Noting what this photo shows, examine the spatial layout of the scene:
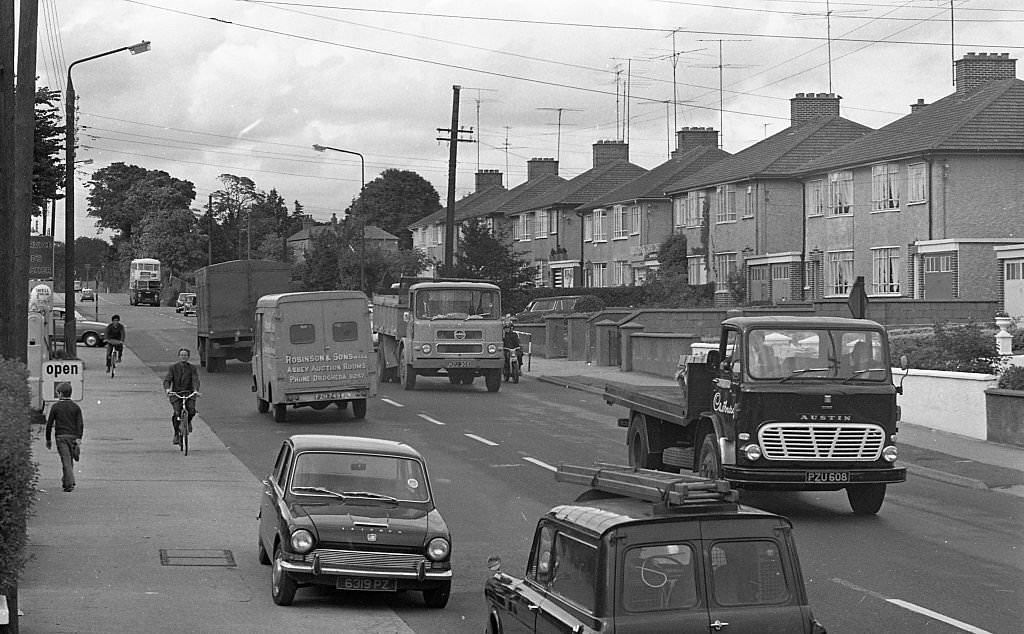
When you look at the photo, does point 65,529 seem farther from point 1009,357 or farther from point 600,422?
point 1009,357

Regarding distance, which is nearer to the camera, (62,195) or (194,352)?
(62,195)

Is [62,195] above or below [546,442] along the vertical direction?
above

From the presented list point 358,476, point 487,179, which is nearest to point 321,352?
point 358,476

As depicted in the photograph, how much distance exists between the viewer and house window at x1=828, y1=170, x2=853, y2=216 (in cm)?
5509

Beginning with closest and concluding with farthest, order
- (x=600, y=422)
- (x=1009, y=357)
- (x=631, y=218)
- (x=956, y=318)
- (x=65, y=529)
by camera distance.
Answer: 1. (x=65, y=529)
2. (x=1009, y=357)
3. (x=600, y=422)
4. (x=956, y=318)
5. (x=631, y=218)

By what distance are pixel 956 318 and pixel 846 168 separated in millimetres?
14429

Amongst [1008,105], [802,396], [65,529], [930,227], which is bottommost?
[65,529]

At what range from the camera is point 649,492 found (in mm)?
7652

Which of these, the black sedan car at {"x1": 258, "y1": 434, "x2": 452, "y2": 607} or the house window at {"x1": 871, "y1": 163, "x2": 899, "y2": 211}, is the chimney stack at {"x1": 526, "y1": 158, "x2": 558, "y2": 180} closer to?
the house window at {"x1": 871, "y1": 163, "x2": 899, "y2": 211}

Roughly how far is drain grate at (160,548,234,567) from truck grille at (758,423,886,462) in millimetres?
6272

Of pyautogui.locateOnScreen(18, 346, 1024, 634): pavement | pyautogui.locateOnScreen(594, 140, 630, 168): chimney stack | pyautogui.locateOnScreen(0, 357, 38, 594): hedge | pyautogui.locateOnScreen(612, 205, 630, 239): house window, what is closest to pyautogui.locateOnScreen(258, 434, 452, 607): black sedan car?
pyautogui.locateOnScreen(18, 346, 1024, 634): pavement

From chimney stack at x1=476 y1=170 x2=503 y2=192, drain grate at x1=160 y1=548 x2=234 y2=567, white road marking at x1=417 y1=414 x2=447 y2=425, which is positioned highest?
chimney stack at x1=476 y1=170 x2=503 y2=192

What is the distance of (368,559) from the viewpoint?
11859 mm

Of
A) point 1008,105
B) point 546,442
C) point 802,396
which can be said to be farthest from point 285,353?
point 1008,105
